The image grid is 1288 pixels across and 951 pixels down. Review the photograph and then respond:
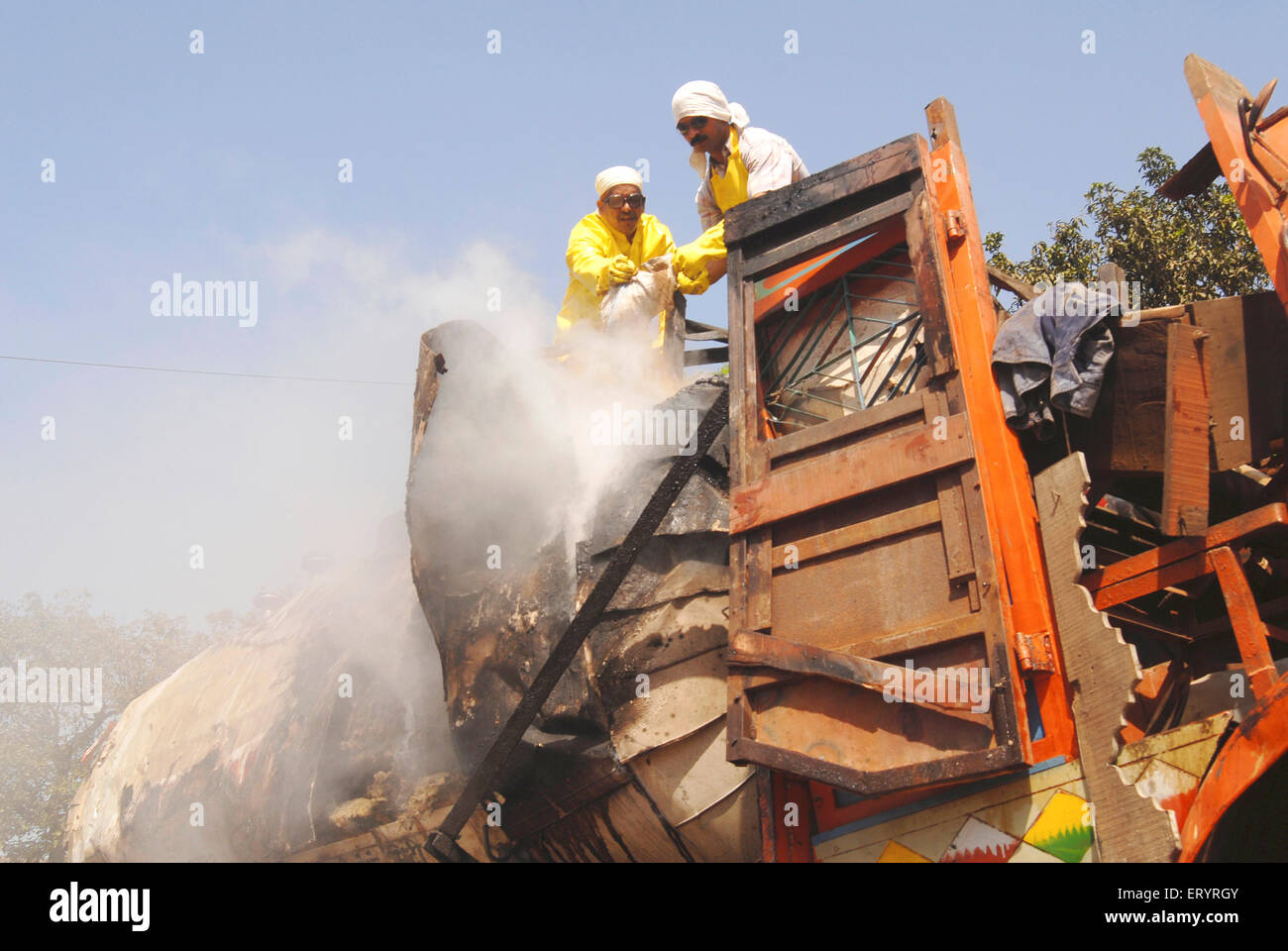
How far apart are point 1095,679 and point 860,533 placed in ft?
2.85

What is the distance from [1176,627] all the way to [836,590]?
124 cm

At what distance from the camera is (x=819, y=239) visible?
4.33m

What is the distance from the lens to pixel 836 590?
3646 millimetres

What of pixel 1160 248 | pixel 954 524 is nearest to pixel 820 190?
pixel 954 524

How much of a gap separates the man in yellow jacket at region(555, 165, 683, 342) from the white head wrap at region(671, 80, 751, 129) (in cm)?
74

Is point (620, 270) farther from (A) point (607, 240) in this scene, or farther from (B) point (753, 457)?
(B) point (753, 457)

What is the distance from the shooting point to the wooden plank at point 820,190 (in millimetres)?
4102

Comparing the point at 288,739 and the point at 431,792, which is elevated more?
the point at 288,739
